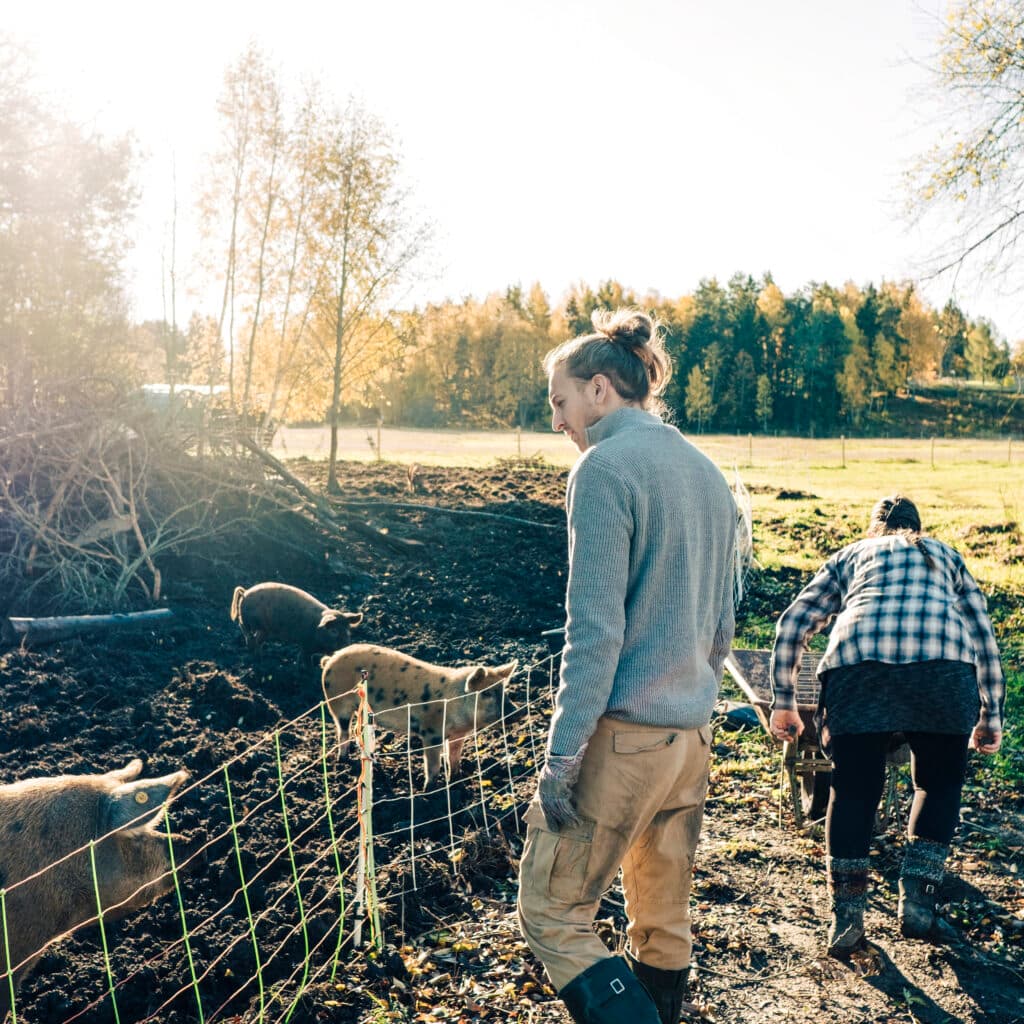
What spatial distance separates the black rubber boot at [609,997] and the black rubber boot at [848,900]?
65.2 inches

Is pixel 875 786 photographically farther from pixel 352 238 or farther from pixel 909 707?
pixel 352 238

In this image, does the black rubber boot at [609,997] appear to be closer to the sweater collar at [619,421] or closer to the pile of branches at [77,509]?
the sweater collar at [619,421]

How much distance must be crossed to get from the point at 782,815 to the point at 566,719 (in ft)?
11.1

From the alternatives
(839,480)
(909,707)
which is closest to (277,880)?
(909,707)

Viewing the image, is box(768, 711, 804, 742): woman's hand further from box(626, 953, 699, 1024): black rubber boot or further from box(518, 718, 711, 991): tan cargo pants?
box(518, 718, 711, 991): tan cargo pants

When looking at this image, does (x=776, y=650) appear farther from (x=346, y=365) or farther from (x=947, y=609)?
(x=346, y=365)

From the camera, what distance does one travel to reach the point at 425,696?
6.32m

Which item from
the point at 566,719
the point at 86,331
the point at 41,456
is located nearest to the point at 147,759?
the point at 566,719

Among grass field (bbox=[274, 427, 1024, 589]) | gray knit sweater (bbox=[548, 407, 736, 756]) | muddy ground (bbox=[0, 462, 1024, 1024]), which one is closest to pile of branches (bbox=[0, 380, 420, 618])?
muddy ground (bbox=[0, 462, 1024, 1024])

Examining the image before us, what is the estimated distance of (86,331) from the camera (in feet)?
44.2

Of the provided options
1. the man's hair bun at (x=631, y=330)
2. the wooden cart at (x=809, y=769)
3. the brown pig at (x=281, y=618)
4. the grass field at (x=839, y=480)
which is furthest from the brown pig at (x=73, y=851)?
the grass field at (x=839, y=480)

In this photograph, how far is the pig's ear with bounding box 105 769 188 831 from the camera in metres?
4.02

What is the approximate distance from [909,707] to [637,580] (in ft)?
6.03

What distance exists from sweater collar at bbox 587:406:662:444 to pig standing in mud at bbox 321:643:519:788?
3202 millimetres
